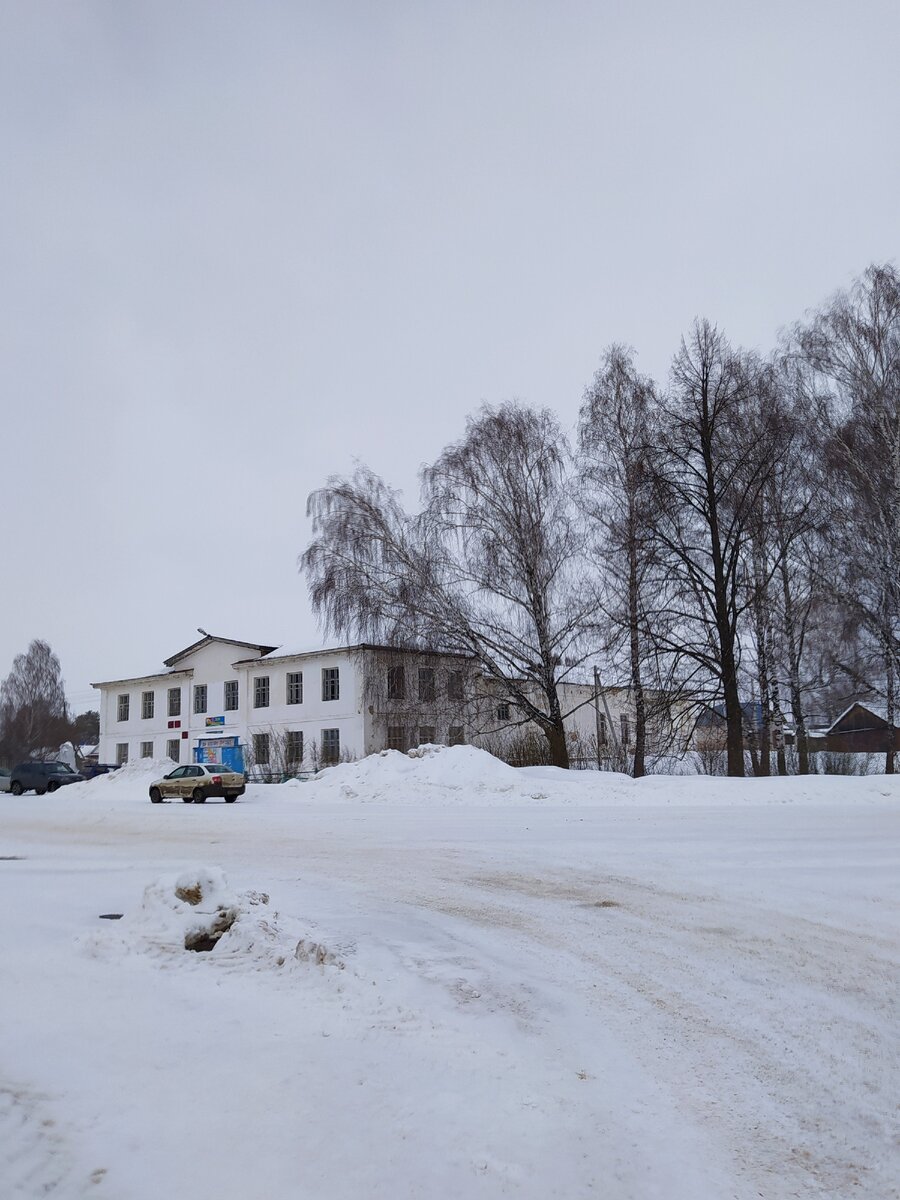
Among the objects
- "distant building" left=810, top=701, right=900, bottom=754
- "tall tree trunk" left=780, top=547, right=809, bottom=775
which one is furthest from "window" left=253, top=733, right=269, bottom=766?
"distant building" left=810, top=701, right=900, bottom=754

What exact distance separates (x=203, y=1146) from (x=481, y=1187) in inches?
45.2

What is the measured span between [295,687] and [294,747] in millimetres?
3878

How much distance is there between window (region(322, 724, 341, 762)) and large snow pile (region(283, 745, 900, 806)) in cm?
1922

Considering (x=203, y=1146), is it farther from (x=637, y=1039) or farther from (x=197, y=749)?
(x=197, y=749)

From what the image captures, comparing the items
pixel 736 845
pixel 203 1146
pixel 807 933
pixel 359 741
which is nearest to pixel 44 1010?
pixel 203 1146

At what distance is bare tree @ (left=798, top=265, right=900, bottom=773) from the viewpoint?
29516 mm

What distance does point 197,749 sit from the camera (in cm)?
4191

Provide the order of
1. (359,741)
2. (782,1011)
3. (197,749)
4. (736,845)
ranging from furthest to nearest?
(359,741) < (197,749) < (736,845) < (782,1011)

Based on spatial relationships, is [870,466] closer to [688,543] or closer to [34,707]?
[688,543]

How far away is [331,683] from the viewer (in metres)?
53.6

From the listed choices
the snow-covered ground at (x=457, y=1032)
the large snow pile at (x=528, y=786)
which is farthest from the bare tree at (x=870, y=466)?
the snow-covered ground at (x=457, y=1032)

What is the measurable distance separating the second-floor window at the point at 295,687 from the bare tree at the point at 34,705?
2084 inches

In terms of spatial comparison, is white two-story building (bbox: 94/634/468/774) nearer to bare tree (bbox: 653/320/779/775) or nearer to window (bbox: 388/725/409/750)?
window (bbox: 388/725/409/750)

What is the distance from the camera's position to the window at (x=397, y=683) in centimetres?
3434
